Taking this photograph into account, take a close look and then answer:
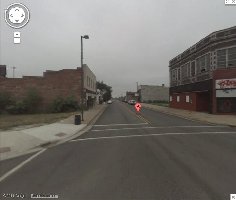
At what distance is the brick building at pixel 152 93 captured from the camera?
126 metres

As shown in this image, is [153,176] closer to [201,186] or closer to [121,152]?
[201,186]

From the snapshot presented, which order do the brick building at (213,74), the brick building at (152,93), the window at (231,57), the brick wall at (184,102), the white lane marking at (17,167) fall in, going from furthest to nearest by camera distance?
the brick building at (152,93) → the brick wall at (184,102) → the brick building at (213,74) → the window at (231,57) → the white lane marking at (17,167)

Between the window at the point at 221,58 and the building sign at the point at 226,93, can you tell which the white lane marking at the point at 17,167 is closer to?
the building sign at the point at 226,93

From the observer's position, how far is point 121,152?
12.4 m

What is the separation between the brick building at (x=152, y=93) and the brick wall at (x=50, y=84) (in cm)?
7794

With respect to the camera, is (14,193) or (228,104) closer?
(14,193)

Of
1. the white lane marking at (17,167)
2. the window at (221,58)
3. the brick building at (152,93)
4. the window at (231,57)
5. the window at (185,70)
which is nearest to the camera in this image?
the white lane marking at (17,167)

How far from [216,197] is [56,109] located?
40.9m

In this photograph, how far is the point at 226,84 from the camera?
36312 mm

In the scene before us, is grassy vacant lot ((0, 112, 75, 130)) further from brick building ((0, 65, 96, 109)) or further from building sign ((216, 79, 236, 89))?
building sign ((216, 79, 236, 89))

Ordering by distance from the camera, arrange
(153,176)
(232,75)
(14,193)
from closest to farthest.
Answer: (14,193) < (153,176) < (232,75)

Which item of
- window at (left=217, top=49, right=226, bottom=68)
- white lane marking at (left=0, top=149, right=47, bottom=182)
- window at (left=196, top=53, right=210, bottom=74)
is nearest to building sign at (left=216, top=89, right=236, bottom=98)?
window at (left=217, top=49, right=226, bottom=68)

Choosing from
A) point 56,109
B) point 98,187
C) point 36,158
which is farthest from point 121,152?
point 56,109

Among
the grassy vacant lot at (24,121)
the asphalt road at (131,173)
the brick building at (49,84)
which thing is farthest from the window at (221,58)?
the asphalt road at (131,173)
